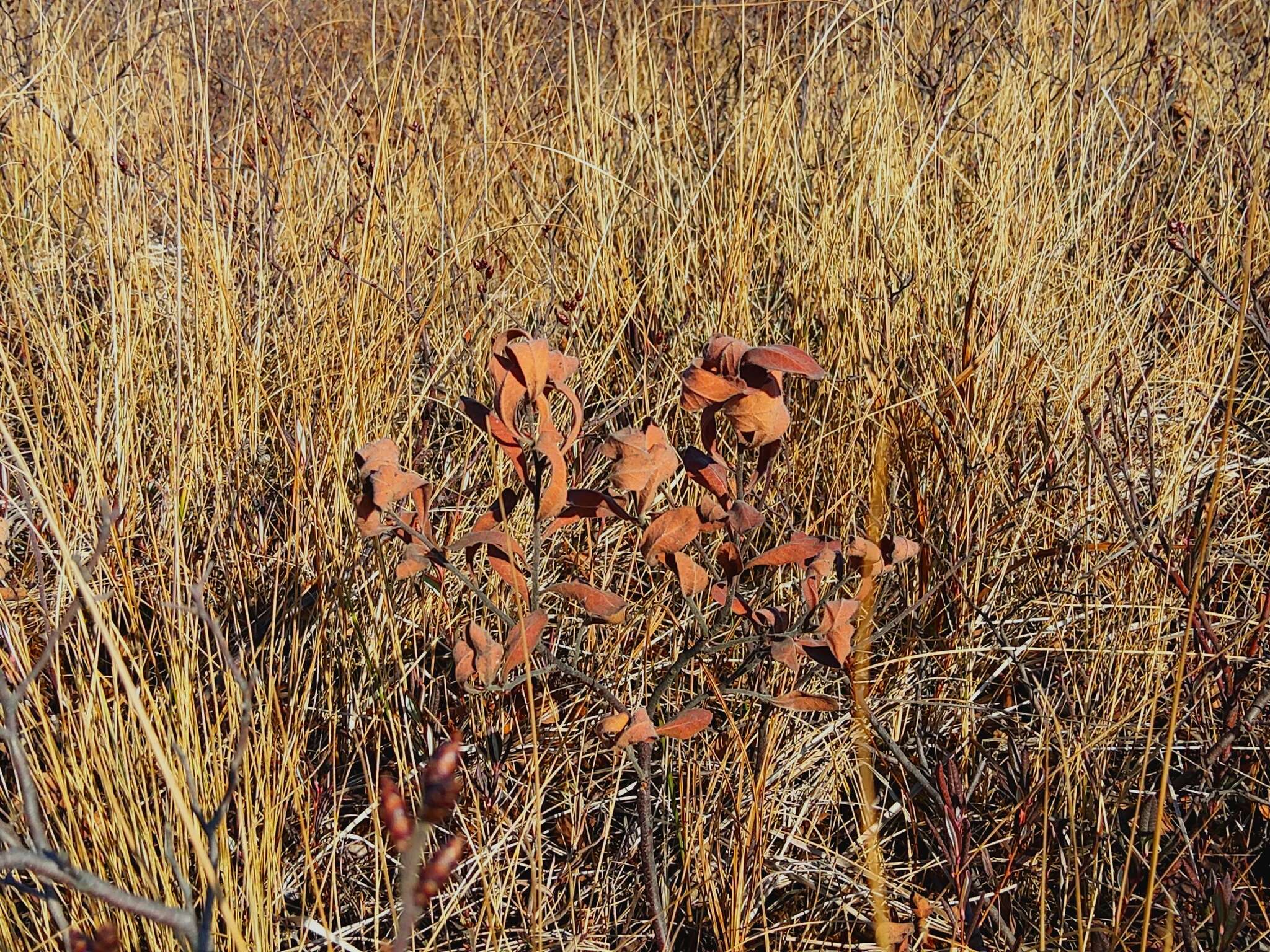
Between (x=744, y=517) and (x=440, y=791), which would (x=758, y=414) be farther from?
(x=440, y=791)

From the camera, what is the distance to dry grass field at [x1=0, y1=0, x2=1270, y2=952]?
3.85 ft

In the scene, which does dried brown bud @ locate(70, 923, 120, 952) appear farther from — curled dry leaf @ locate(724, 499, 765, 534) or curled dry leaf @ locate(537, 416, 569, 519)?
curled dry leaf @ locate(724, 499, 765, 534)

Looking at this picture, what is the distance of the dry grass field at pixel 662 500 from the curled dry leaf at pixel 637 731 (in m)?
0.03

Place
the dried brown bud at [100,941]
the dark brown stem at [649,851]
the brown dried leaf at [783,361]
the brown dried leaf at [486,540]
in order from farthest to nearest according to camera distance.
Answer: the dark brown stem at [649,851] < the brown dried leaf at [486,540] < the brown dried leaf at [783,361] < the dried brown bud at [100,941]

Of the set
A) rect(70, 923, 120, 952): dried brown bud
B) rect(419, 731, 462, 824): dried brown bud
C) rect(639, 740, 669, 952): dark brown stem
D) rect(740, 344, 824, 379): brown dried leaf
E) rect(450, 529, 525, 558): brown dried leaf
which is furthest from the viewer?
rect(639, 740, 669, 952): dark brown stem

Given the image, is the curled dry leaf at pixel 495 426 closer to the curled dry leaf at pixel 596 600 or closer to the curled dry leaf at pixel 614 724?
the curled dry leaf at pixel 596 600

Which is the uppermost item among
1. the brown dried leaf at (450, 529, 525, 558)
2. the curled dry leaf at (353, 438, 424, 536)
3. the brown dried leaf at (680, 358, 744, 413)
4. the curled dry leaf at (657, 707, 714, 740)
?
the brown dried leaf at (680, 358, 744, 413)

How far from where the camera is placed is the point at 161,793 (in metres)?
1.20

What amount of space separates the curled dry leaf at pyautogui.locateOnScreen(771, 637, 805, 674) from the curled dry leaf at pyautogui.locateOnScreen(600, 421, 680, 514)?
0.19m

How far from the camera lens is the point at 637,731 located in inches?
40.4

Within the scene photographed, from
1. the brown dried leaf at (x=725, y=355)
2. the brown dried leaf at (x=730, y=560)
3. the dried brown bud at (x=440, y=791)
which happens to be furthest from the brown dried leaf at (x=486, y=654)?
the dried brown bud at (x=440, y=791)

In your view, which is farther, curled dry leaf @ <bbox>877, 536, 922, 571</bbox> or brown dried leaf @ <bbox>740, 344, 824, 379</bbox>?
curled dry leaf @ <bbox>877, 536, 922, 571</bbox>

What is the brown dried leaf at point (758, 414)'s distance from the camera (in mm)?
929

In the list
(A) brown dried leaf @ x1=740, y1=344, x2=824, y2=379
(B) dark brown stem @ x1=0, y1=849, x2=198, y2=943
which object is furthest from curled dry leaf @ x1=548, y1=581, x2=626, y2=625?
(B) dark brown stem @ x1=0, y1=849, x2=198, y2=943
